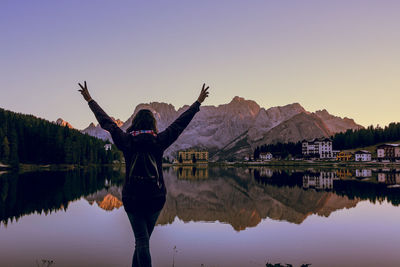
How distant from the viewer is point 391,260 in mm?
19328

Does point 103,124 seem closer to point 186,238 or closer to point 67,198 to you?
point 186,238

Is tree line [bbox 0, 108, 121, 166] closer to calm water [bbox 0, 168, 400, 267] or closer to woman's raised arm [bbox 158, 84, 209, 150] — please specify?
calm water [bbox 0, 168, 400, 267]

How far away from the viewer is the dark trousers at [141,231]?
9359 mm

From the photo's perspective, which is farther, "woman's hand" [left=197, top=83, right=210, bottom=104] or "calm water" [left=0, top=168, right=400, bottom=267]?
"calm water" [left=0, top=168, right=400, bottom=267]

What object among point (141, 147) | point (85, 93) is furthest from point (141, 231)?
point (85, 93)

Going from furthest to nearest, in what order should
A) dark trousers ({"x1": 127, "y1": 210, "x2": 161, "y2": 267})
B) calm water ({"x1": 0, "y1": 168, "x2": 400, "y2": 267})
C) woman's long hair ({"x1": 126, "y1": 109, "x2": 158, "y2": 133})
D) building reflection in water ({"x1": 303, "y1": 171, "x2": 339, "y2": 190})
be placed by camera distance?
building reflection in water ({"x1": 303, "y1": 171, "x2": 339, "y2": 190})
calm water ({"x1": 0, "y1": 168, "x2": 400, "y2": 267})
woman's long hair ({"x1": 126, "y1": 109, "x2": 158, "y2": 133})
dark trousers ({"x1": 127, "y1": 210, "x2": 161, "y2": 267})

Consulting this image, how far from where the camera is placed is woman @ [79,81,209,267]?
9289 millimetres

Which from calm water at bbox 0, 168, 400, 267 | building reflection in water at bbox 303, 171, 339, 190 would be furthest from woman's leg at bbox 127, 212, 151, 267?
building reflection in water at bbox 303, 171, 339, 190

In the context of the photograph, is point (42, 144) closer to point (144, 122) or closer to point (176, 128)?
point (144, 122)

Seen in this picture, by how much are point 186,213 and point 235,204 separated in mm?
9301

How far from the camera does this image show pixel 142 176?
9.33m

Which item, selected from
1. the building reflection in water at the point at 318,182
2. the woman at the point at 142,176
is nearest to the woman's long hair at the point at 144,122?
the woman at the point at 142,176

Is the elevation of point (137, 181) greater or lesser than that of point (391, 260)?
greater

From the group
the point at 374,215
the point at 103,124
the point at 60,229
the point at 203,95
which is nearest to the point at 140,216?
the point at 103,124
